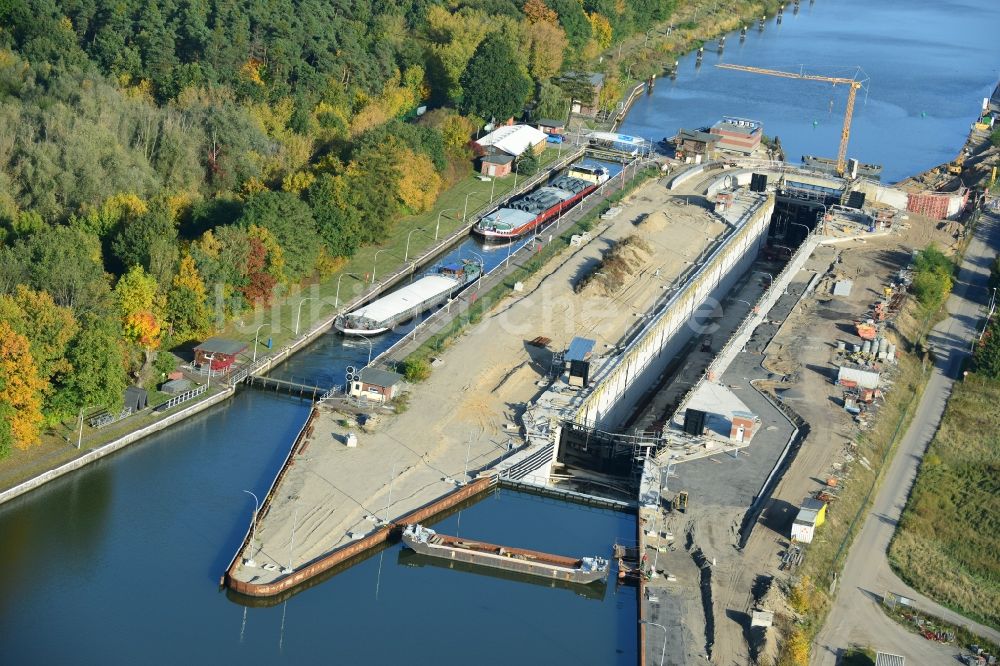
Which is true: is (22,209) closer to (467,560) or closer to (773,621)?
(467,560)

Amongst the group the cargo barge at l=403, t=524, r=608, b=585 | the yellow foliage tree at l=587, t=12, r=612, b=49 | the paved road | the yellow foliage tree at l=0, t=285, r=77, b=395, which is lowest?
the cargo barge at l=403, t=524, r=608, b=585

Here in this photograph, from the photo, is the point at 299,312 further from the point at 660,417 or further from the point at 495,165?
the point at 495,165

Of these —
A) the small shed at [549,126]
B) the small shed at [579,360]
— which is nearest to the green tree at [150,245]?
the small shed at [579,360]

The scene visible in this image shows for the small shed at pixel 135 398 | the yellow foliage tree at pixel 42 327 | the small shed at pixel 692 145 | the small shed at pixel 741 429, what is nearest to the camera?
the yellow foliage tree at pixel 42 327

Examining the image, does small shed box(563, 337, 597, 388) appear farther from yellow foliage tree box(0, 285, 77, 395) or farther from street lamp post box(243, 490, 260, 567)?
yellow foliage tree box(0, 285, 77, 395)

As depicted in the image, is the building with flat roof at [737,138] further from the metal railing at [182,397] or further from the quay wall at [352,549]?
the quay wall at [352,549]

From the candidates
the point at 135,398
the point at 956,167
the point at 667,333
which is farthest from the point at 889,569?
the point at 956,167

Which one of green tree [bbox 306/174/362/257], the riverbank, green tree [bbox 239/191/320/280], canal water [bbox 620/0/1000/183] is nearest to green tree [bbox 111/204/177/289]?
the riverbank
